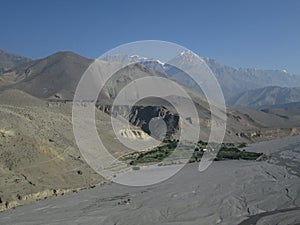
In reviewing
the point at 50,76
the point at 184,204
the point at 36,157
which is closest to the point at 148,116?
the point at 36,157

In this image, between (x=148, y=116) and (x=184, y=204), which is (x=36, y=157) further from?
(x=148, y=116)

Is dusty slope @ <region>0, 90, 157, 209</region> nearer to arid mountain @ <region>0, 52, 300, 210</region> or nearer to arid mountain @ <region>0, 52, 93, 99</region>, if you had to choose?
arid mountain @ <region>0, 52, 300, 210</region>

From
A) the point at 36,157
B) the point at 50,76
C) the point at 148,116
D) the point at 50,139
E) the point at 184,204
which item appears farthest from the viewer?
the point at 50,76

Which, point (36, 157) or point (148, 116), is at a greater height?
point (148, 116)

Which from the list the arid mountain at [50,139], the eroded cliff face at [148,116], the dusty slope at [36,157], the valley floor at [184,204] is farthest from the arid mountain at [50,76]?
the valley floor at [184,204]

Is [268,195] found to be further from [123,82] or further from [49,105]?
[123,82]

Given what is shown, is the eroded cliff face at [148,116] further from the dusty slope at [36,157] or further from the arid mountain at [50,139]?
the dusty slope at [36,157]

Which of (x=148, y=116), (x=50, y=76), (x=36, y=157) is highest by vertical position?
(x=50, y=76)

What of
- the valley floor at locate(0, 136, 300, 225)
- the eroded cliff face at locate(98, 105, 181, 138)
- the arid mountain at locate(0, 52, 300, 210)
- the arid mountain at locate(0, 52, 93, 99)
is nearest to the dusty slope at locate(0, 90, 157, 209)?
the arid mountain at locate(0, 52, 300, 210)

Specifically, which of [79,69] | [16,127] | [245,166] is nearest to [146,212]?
[16,127]
